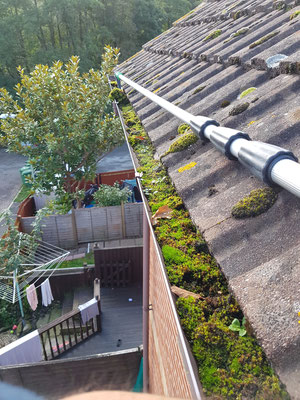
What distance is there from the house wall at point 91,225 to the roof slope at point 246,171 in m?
7.08

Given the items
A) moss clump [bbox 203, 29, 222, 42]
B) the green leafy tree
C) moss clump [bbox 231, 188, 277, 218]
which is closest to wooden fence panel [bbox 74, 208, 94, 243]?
the green leafy tree

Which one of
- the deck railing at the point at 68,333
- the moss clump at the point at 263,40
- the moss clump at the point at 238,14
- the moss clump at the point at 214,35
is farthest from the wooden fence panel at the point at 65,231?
the moss clump at the point at 263,40

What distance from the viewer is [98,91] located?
38.2 feet

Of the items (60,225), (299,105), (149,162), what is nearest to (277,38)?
(299,105)

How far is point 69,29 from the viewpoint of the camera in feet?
98.5

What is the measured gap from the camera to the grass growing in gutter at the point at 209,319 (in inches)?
56.0

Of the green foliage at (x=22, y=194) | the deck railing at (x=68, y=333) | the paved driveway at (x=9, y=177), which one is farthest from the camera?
the paved driveway at (x=9, y=177)

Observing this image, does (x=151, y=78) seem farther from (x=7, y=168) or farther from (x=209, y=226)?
(x=7, y=168)

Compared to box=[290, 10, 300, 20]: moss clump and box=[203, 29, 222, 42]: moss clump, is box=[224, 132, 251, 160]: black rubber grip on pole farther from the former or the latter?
box=[203, 29, 222, 42]: moss clump

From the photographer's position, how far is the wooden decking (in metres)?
8.21

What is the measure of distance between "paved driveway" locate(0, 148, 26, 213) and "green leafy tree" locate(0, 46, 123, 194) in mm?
7000

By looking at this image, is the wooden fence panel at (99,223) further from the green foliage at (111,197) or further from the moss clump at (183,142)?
the moss clump at (183,142)

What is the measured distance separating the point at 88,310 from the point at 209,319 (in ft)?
23.7

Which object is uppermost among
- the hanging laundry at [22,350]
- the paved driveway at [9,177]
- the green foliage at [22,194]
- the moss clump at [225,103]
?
the paved driveway at [9,177]
